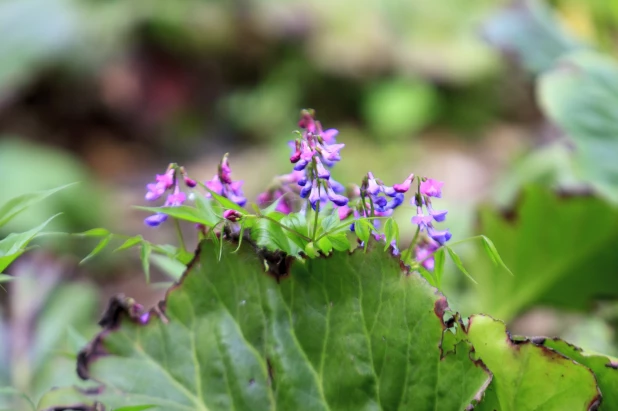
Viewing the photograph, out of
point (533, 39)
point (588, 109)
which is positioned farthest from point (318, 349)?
point (533, 39)

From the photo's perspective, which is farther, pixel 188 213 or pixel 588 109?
pixel 588 109

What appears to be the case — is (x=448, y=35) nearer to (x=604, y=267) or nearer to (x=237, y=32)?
(x=237, y=32)

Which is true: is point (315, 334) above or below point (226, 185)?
below

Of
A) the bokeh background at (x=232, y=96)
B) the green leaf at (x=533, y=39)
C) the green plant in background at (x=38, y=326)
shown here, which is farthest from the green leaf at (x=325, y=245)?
the bokeh background at (x=232, y=96)

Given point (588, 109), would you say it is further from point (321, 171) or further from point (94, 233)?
point (94, 233)

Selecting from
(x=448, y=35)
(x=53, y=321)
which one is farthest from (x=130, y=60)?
(x=53, y=321)

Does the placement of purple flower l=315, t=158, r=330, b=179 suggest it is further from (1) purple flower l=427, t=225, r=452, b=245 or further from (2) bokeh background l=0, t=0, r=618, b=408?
(2) bokeh background l=0, t=0, r=618, b=408
